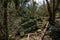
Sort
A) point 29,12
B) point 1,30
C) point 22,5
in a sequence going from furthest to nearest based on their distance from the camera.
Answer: point 22,5 → point 29,12 → point 1,30

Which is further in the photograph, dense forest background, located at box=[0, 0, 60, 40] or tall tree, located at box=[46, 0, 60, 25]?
tall tree, located at box=[46, 0, 60, 25]

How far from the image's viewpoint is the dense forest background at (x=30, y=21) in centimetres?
763

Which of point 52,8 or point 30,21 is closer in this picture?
point 52,8

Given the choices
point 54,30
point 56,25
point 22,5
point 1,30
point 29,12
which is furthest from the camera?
point 22,5

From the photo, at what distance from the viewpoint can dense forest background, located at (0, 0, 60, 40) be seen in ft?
25.0

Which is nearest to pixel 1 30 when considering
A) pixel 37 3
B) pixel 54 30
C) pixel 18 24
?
pixel 18 24

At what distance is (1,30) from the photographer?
7523 millimetres

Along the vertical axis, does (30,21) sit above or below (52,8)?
below

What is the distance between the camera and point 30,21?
9.88 m

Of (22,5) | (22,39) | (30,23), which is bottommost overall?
(22,39)

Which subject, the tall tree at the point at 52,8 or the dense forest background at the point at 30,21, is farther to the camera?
the tall tree at the point at 52,8

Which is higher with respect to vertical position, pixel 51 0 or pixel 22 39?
pixel 51 0

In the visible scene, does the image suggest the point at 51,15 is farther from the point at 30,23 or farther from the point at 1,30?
the point at 1,30

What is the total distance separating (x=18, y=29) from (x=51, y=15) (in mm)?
2416
